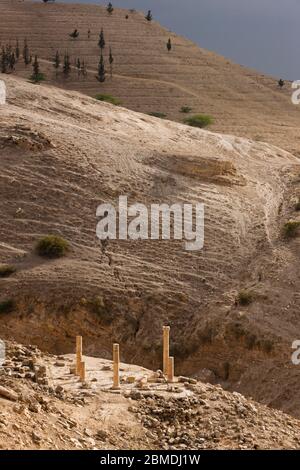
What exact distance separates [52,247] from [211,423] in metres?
14.8

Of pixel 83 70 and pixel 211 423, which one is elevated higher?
pixel 83 70

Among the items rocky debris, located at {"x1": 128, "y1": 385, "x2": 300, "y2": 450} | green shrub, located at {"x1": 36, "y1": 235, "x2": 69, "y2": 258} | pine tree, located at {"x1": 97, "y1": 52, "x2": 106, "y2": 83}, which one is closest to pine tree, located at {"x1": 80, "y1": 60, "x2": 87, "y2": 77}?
pine tree, located at {"x1": 97, "y1": 52, "x2": 106, "y2": 83}

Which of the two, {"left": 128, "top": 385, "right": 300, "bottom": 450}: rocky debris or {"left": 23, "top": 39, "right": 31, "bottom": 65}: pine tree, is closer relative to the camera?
{"left": 128, "top": 385, "right": 300, "bottom": 450}: rocky debris

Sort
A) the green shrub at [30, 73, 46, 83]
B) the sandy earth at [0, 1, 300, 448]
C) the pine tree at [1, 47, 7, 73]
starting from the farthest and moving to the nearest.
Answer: the pine tree at [1, 47, 7, 73]
the green shrub at [30, 73, 46, 83]
the sandy earth at [0, 1, 300, 448]

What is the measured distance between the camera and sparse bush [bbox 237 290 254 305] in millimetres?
25812

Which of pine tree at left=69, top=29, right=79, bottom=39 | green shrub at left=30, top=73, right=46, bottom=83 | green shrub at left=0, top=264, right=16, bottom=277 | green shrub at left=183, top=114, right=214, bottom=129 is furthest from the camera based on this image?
pine tree at left=69, top=29, right=79, bottom=39

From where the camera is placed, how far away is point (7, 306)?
25.9 meters

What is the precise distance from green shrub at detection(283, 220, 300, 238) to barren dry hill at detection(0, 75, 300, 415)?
0.27 m

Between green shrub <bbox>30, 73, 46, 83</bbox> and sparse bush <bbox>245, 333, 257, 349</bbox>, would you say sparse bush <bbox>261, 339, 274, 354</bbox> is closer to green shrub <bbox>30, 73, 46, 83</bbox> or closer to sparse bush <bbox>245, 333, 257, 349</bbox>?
sparse bush <bbox>245, 333, 257, 349</bbox>

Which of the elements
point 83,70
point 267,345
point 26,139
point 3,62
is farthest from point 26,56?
point 267,345

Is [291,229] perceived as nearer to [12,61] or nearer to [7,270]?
[7,270]
